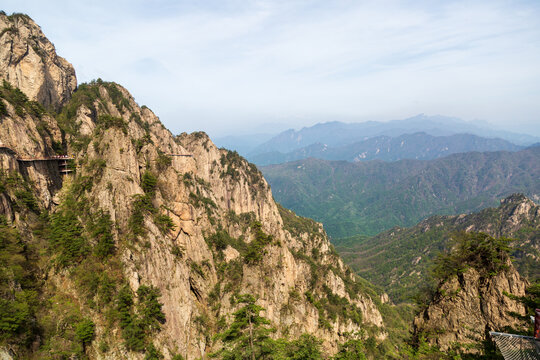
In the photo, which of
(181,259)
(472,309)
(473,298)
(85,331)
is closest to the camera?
(472,309)

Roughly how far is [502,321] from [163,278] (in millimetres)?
39169

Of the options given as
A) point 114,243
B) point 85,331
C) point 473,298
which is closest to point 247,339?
point 85,331

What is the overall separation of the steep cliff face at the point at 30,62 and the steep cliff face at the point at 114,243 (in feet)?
0.72

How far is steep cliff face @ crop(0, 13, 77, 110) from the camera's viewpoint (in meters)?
51.2

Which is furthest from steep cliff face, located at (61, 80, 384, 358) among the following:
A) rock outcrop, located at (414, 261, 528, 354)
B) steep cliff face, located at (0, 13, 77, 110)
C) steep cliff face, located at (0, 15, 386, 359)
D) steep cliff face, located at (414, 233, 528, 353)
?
rock outcrop, located at (414, 261, 528, 354)

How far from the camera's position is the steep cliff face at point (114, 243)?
3275cm

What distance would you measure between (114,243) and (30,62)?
4541 cm

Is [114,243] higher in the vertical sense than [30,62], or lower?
lower

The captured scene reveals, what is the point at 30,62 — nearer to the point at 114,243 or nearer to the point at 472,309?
the point at 114,243

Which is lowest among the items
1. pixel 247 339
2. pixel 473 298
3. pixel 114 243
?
pixel 247 339

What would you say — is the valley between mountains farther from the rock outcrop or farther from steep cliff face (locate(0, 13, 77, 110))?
steep cliff face (locate(0, 13, 77, 110))

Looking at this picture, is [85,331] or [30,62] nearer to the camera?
[85,331]

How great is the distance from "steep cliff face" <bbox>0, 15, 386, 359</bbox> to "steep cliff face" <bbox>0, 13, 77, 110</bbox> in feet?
0.72

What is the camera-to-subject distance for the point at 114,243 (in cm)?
3669
